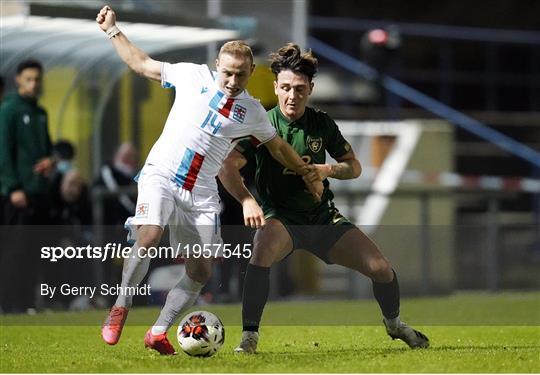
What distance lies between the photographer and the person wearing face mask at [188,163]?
855cm

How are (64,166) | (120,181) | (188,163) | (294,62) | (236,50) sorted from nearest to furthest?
(236,50), (188,163), (294,62), (64,166), (120,181)

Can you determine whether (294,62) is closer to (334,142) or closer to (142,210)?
(334,142)

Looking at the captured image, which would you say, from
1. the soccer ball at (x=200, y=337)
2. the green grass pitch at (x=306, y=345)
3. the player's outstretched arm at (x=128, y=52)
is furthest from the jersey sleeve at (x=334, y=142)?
the soccer ball at (x=200, y=337)

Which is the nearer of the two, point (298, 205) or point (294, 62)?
point (294, 62)

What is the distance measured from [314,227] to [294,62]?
98 centimetres

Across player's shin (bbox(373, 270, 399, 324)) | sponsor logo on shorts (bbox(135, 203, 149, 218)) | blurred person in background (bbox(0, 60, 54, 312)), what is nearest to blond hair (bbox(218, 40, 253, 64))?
sponsor logo on shorts (bbox(135, 203, 149, 218))

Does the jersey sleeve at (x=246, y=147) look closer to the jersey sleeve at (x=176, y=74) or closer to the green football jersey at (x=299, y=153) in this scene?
the green football jersey at (x=299, y=153)

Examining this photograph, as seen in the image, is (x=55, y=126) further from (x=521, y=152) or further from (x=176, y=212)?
(x=521, y=152)

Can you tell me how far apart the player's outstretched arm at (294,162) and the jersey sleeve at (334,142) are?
0.30 m

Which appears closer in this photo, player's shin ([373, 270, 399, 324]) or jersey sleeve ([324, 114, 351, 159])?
jersey sleeve ([324, 114, 351, 159])

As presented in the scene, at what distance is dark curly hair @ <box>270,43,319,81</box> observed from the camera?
8750 mm

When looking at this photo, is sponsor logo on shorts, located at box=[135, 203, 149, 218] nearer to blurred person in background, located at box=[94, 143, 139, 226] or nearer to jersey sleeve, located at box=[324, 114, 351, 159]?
jersey sleeve, located at box=[324, 114, 351, 159]

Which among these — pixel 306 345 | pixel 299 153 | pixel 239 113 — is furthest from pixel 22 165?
pixel 239 113

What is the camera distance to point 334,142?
9086mm
